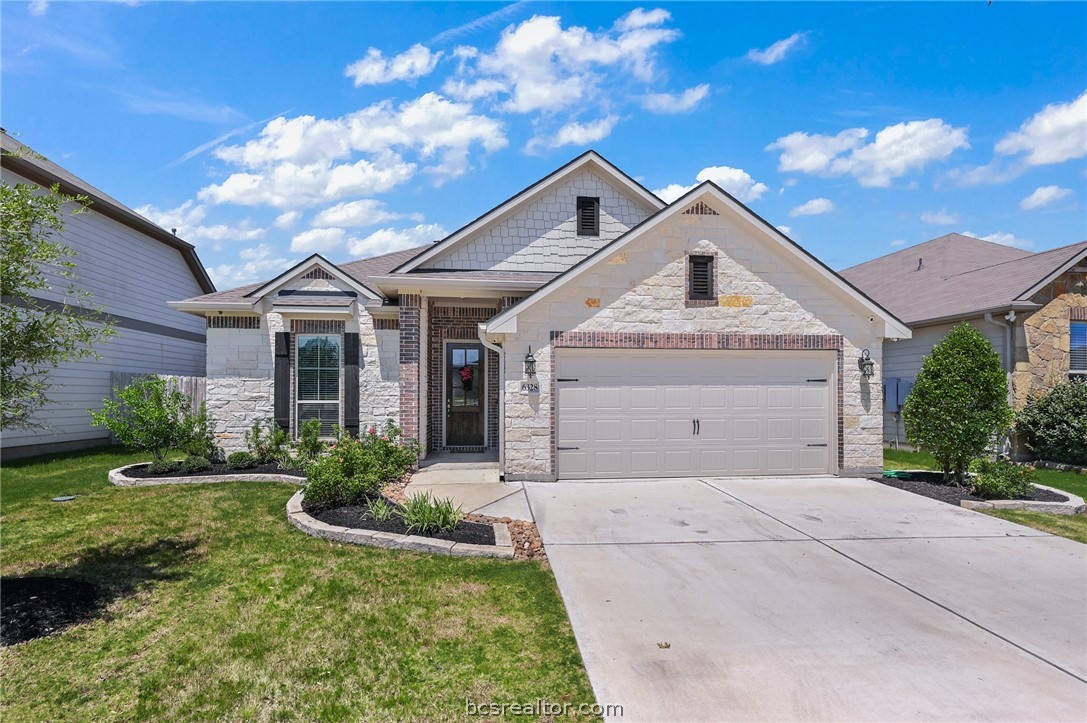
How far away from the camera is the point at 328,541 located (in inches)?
260

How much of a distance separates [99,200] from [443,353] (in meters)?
9.59

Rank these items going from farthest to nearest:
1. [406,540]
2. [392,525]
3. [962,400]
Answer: [962,400]
[392,525]
[406,540]

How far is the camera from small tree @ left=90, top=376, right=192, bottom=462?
10.4 meters

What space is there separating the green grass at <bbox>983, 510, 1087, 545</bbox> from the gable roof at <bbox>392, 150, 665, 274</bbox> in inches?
321

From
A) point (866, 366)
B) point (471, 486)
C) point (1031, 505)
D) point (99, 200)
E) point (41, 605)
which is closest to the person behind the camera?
point (41, 605)

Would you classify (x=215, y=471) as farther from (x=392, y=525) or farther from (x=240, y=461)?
(x=392, y=525)

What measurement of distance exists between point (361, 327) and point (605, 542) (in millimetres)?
7561

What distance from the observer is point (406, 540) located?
6.32m

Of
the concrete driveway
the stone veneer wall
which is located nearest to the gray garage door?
the stone veneer wall

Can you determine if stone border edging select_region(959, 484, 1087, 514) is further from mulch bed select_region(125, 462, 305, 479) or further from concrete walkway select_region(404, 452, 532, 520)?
mulch bed select_region(125, 462, 305, 479)

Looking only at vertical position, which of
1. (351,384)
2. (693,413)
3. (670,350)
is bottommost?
(693,413)

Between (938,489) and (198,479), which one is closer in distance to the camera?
(938,489)

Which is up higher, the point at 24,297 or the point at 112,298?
the point at 112,298

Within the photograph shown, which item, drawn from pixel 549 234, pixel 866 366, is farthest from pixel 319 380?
pixel 866 366
